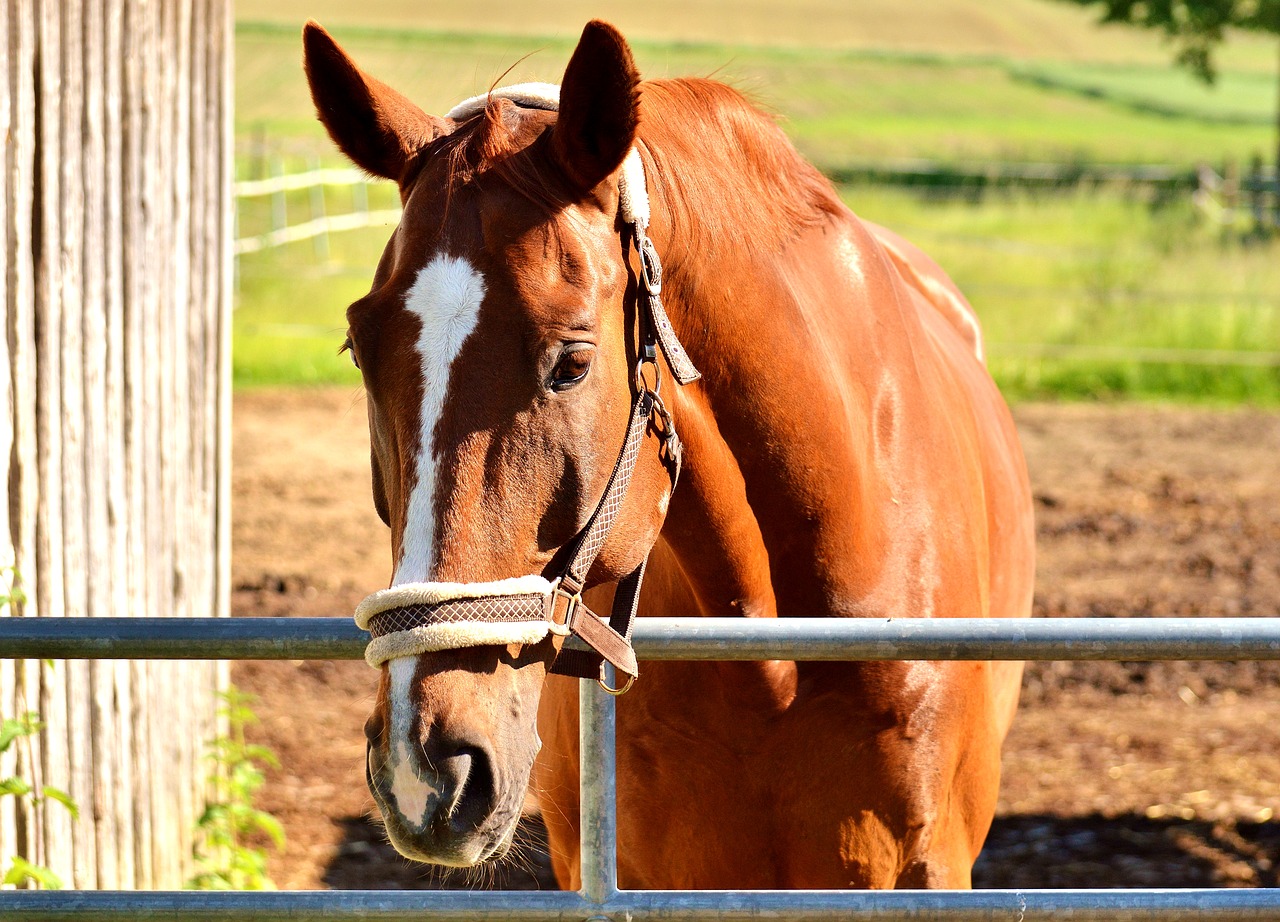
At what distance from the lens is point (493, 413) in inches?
62.2

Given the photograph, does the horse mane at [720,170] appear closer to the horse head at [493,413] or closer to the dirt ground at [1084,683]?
the horse head at [493,413]

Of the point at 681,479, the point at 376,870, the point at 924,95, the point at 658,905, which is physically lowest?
the point at 376,870

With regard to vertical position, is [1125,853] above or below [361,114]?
below

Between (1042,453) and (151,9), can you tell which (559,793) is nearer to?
(151,9)

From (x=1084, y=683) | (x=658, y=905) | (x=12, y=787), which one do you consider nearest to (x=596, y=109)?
(x=658, y=905)

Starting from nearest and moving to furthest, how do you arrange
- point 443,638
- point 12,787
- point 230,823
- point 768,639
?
point 443,638, point 768,639, point 12,787, point 230,823

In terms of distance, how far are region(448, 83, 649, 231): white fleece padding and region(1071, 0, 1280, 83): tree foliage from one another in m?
25.9

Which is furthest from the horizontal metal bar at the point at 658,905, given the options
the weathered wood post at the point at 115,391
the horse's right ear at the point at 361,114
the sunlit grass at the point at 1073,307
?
the sunlit grass at the point at 1073,307

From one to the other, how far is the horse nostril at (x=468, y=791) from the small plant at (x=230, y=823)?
231cm

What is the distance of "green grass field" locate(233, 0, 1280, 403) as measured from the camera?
11.4 m

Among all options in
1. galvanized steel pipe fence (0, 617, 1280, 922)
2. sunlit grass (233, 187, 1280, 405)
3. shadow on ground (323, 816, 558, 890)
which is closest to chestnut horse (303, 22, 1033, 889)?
galvanized steel pipe fence (0, 617, 1280, 922)

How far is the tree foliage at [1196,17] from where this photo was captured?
23.9 metres

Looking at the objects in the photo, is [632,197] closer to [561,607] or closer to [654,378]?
[654,378]

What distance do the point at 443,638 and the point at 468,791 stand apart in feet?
0.69
